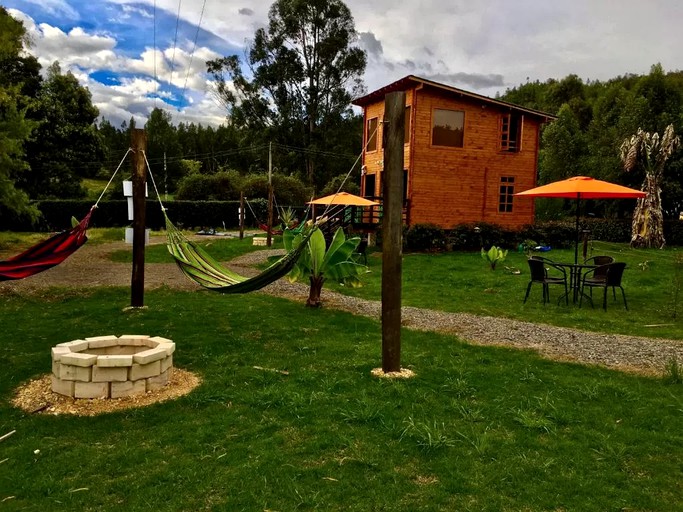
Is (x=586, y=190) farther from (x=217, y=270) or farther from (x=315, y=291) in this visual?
(x=217, y=270)

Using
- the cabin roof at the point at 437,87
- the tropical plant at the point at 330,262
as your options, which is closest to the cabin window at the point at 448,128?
the cabin roof at the point at 437,87

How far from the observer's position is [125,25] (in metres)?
7.23

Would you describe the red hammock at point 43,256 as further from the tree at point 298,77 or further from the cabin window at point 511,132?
the tree at point 298,77

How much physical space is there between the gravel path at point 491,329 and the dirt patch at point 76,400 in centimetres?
339

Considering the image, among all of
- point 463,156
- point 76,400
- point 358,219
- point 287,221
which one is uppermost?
point 463,156

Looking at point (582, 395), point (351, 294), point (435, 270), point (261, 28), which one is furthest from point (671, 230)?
point (261, 28)

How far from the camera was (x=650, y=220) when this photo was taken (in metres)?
17.3

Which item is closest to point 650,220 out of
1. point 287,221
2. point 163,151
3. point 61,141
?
point 287,221

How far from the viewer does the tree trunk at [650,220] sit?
17.2 m

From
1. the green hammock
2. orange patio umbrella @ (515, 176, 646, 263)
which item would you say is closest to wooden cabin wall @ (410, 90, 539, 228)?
orange patio umbrella @ (515, 176, 646, 263)

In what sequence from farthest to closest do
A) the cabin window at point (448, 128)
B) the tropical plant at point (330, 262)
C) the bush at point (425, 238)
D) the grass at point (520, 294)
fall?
the cabin window at point (448, 128), the bush at point (425, 238), the tropical plant at point (330, 262), the grass at point (520, 294)

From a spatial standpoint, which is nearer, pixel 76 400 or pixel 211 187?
pixel 76 400

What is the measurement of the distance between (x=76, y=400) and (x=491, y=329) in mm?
4796

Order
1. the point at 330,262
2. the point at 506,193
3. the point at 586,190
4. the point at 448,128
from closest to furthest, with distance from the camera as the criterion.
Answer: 1. the point at 330,262
2. the point at 586,190
3. the point at 448,128
4. the point at 506,193
